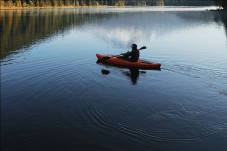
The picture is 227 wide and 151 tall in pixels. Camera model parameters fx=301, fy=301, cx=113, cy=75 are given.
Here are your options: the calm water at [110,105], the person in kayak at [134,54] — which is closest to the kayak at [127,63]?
the person in kayak at [134,54]

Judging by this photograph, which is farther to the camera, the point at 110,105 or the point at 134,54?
the point at 134,54

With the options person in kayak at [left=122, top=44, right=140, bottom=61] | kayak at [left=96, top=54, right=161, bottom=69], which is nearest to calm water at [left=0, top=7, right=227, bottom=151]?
kayak at [left=96, top=54, right=161, bottom=69]

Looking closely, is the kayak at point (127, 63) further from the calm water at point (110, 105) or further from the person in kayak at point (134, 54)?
the calm water at point (110, 105)

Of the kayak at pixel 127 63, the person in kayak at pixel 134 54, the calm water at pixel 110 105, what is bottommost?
the calm water at pixel 110 105

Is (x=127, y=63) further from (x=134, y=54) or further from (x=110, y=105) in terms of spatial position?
(x=110, y=105)

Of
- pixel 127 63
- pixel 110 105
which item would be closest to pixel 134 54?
pixel 127 63

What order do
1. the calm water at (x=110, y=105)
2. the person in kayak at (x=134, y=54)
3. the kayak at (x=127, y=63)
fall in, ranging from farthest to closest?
1. the person in kayak at (x=134, y=54)
2. the kayak at (x=127, y=63)
3. the calm water at (x=110, y=105)

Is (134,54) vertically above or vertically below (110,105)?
above

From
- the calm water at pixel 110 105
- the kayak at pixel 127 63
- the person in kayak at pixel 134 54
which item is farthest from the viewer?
the person in kayak at pixel 134 54

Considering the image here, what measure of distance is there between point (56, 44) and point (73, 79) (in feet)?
76.5

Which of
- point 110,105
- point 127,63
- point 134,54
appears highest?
point 134,54

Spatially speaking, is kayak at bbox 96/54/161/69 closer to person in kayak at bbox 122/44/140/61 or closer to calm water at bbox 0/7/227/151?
person in kayak at bbox 122/44/140/61

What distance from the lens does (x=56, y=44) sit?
48.9 m

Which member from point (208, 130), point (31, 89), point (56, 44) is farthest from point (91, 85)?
point (56, 44)
